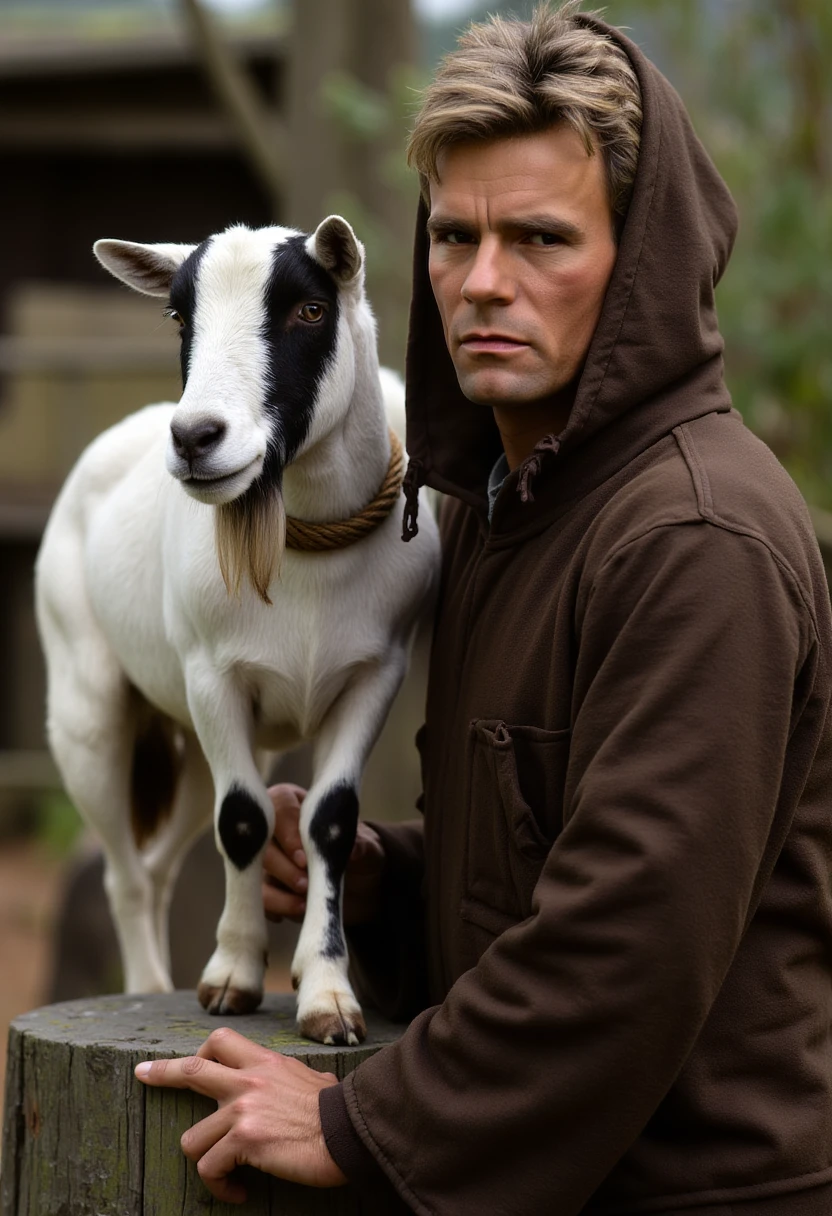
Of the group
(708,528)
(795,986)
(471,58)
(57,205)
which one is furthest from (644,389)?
(57,205)

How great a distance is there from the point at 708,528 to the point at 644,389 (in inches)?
13.0

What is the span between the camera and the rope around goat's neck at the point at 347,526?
256cm

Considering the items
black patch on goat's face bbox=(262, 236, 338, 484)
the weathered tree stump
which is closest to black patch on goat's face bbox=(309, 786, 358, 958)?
the weathered tree stump

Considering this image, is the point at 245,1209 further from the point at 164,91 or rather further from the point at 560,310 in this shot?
the point at 164,91

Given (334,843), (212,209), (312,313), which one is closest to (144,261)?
(312,313)

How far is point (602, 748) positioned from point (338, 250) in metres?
0.99

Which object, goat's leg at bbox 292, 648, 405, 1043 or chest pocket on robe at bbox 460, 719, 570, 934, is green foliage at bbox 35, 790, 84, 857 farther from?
chest pocket on robe at bbox 460, 719, 570, 934

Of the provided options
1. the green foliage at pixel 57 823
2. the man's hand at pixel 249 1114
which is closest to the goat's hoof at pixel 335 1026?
the man's hand at pixel 249 1114

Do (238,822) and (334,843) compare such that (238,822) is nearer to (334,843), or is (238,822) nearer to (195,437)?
(334,843)

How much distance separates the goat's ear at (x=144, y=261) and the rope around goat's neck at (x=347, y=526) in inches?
19.1

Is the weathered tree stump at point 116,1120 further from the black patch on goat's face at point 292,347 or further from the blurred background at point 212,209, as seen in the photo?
the blurred background at point 212,209

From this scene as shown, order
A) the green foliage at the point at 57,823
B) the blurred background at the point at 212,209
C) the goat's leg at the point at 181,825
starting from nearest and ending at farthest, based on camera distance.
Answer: the goat's leg at the point at 181,825, the blurred background at the point at 212,209, the green foliage at the point at 57,823

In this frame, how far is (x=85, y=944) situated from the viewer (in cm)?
680

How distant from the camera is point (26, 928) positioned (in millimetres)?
9891
